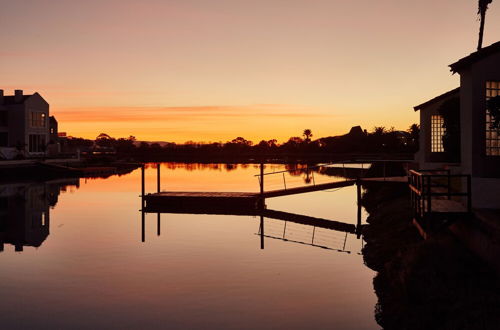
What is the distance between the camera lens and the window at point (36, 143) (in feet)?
247

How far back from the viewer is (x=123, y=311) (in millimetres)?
14391

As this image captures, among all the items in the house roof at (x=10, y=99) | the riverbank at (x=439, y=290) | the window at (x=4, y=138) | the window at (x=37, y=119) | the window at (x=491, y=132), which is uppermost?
the house roof at (x=10, y=99)

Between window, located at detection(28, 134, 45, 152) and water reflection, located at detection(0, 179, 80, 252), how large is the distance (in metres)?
18.7

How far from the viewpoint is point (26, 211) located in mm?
36562

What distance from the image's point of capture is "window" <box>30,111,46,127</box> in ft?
245

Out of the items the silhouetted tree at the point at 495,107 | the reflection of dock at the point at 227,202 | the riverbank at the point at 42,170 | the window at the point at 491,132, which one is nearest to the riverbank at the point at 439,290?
the window at the point at 491,132

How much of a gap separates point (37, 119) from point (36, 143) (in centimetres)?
359

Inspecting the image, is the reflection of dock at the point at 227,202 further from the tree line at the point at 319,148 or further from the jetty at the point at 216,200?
the tree line at the point at 319,148

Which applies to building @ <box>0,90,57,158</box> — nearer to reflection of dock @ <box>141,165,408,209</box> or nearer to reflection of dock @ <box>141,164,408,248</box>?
reflection of dock @ <box>141,165,408,209</box>

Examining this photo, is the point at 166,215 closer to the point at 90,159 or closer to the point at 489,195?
the point at 489,195

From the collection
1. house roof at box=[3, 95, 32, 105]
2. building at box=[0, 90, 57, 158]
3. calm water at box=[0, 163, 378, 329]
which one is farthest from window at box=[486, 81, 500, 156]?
house roof at box=[3, 95, 32, 105]

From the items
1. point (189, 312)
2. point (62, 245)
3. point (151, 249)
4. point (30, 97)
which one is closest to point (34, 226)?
point (62, 245)

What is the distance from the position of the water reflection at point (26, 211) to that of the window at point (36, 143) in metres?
18.7

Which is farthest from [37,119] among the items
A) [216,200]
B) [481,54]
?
[481,54]
